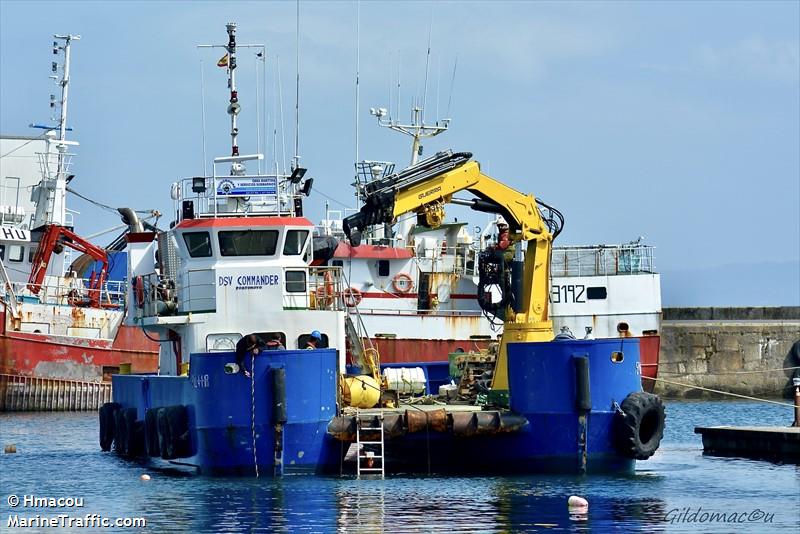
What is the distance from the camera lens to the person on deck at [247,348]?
76.3 ft

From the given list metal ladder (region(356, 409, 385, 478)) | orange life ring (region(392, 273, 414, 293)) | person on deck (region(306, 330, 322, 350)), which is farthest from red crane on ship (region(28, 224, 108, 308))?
metal ladder (region(356, 409, 385, 478))

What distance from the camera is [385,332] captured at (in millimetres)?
46469

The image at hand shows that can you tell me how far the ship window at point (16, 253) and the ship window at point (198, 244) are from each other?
1008 inches

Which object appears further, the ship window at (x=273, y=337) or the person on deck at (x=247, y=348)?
the ship window at (x=273, y=337)

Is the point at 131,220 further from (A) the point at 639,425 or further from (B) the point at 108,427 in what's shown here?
(A) the point at 639,425

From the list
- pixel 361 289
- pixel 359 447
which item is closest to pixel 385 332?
pixel 361 289

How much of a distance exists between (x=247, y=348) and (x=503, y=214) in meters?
5.89

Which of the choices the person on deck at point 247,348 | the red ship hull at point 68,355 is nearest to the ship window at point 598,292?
the red ship hull at point 68,355

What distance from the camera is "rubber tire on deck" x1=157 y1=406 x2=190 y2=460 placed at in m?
25.4

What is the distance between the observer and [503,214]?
2694 cm

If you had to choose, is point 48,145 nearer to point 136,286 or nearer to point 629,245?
point 629,245

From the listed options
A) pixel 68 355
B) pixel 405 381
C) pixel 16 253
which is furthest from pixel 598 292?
pixel 405 381

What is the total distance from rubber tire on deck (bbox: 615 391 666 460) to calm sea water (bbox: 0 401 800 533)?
511mm

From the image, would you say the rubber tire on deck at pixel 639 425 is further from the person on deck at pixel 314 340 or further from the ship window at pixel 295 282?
the ship window at pixel 295 282
